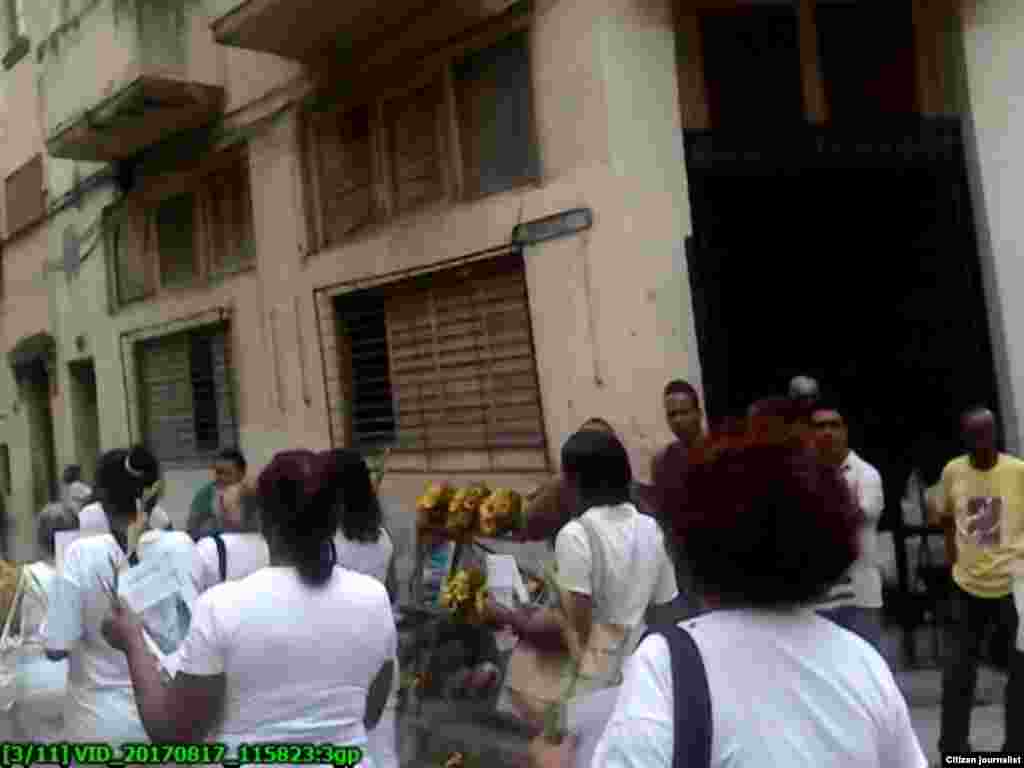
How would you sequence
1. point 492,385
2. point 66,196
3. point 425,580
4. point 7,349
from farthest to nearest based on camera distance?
1. point 7,349
2. point 66,196
3. point 492,385
4. point 425,580

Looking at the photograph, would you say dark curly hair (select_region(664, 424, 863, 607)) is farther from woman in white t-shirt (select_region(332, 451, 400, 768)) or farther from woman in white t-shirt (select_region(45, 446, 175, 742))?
woman in white t-shirt (select_region(332, 451, 400, 768))

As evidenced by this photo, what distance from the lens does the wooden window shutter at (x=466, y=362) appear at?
7.23 meters

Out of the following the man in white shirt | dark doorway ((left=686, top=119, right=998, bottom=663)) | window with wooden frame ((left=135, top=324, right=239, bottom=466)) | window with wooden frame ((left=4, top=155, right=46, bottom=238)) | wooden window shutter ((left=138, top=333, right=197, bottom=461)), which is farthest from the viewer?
window with wooden frame ((left=4, top=155, right=46, bottom=238))

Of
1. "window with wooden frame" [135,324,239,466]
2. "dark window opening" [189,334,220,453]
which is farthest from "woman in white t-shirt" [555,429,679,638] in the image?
"dark window opening" [189,334,220,453]

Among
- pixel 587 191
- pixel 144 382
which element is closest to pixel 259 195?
pixel 144 382

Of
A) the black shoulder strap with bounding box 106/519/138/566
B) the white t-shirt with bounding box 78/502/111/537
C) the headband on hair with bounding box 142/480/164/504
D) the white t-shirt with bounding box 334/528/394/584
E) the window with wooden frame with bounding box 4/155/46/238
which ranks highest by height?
the window with wooden frame with bounding box 4/155/46/238

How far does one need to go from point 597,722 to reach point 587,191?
179 inches

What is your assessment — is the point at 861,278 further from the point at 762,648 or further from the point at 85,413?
the point at 85,413

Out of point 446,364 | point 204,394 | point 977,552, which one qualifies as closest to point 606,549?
point 977,552

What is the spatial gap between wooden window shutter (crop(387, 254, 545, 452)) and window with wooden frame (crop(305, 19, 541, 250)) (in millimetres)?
636

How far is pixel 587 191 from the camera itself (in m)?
6.48

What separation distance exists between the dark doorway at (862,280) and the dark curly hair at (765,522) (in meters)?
5.22

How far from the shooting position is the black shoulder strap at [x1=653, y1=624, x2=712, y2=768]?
1548mm

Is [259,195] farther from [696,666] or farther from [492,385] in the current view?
[696,666]
